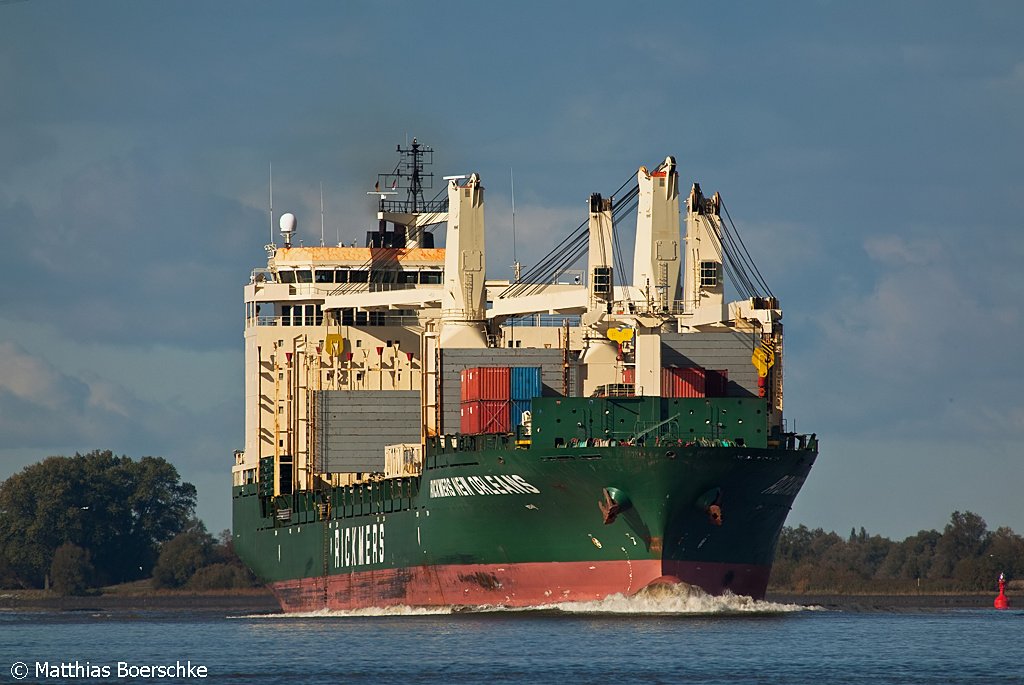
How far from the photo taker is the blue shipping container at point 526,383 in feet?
228

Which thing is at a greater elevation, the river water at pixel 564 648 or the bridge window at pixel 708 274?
the bridge window at pixel 708 274

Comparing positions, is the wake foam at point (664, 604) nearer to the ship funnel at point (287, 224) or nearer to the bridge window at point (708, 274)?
→ the bridge window at point (708, 274)

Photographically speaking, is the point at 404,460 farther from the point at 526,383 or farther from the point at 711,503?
the point at 711,503

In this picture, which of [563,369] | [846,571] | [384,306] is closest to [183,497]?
[846,571]

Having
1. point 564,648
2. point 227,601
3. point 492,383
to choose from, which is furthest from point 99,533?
point 564,648

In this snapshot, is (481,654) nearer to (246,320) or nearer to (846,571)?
(246,320)

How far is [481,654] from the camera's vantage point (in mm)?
53219

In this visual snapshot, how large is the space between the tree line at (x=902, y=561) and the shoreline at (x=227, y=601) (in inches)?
109

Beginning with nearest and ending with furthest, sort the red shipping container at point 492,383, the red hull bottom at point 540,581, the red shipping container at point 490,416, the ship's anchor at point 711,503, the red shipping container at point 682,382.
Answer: the ship's anchor at point 711,503
the red hull bottom at point 540,581
the red shipping container at point 682,382
the red shipping container at point 490,416
the red shipping container at point 492,383

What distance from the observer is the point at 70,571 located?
441 ft

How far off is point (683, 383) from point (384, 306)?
1935 cm

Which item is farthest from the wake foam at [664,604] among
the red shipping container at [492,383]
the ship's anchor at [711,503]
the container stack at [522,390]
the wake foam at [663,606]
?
the red shipping container at [492,383]

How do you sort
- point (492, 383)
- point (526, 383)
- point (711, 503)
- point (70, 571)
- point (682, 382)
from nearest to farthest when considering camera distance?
point (711, 503), point (682, 382), point (492, 383), point (526, 383), point (70, 571)

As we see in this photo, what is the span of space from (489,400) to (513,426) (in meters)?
1.20
